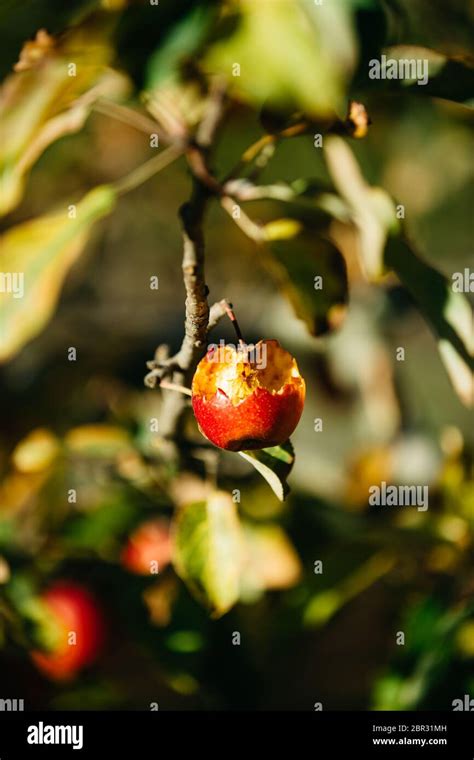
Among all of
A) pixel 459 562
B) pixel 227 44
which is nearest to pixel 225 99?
pixel 227 44

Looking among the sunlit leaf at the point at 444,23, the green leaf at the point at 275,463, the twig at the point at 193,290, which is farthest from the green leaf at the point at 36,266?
the sunlit leaf at the point at 444,23

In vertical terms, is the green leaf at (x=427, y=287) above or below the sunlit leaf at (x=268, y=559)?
above

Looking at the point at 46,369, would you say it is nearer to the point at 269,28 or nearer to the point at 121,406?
the point at 121,406

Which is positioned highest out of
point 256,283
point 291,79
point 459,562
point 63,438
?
point 256,283

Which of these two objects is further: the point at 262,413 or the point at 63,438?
the point at 63,438

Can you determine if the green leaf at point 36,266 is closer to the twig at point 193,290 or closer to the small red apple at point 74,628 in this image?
the twig at point 193,290

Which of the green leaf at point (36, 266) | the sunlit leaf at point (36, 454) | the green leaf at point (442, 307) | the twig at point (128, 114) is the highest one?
the twig at point (128, 114)
